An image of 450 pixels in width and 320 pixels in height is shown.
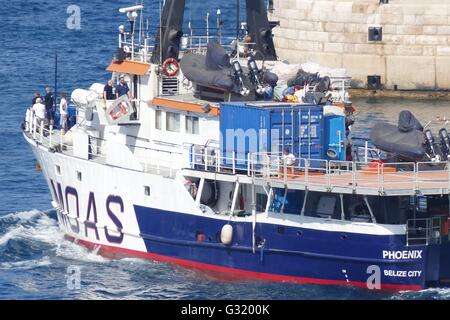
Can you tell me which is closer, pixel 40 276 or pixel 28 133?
pixel 40 276

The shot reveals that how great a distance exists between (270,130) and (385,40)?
118 feet

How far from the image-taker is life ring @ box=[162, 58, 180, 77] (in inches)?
1969

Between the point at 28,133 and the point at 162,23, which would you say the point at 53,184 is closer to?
the point at 28,133

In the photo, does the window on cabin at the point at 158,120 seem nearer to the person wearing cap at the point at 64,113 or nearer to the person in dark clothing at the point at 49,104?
the person wearing cap at the point at 64,113

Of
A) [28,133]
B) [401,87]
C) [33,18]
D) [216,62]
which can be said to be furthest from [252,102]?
[33,18]

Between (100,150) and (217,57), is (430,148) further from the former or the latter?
(100,150)

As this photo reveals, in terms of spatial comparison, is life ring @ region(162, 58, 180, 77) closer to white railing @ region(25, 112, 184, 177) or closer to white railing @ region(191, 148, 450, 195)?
white railing @ region(25, 112, 184, 177)

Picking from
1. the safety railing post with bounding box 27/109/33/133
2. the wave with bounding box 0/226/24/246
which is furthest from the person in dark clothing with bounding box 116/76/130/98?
the wave with bounding box 0/226/24/246

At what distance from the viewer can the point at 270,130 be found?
46281mm

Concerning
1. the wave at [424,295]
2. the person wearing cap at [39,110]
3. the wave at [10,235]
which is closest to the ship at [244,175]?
the wave at [424,295]

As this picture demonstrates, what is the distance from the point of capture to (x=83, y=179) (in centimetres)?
Answer: 5050
